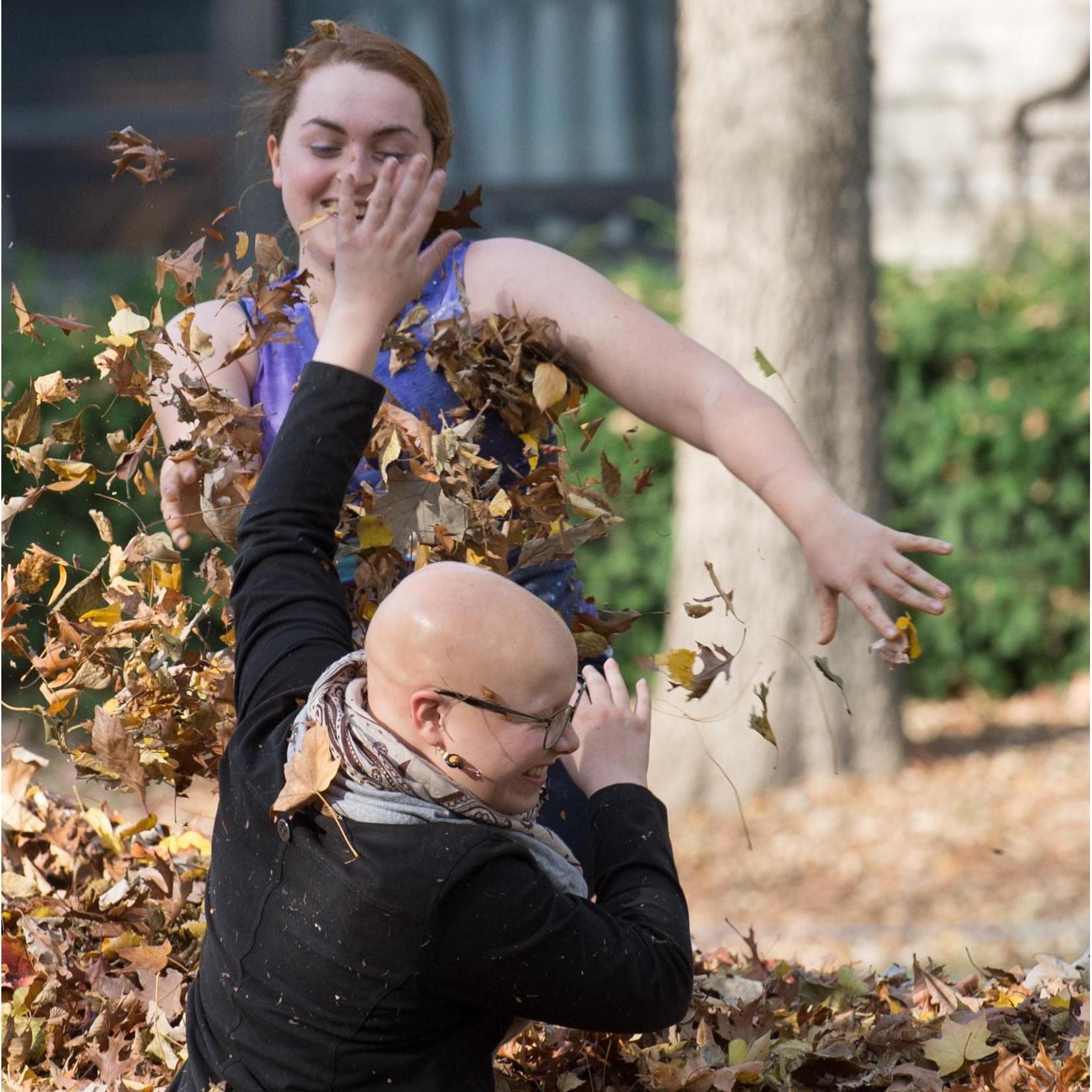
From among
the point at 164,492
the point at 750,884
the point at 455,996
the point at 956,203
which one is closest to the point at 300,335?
the point at 164,492

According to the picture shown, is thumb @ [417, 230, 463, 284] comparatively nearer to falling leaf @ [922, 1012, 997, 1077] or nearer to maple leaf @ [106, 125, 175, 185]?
maple leaf @ [106, 125, 175, 185]

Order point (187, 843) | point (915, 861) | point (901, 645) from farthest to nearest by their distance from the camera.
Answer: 1. point (915, 861)
2. point (187, 843)
3. point (901, 645)

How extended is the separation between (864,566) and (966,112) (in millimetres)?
10783

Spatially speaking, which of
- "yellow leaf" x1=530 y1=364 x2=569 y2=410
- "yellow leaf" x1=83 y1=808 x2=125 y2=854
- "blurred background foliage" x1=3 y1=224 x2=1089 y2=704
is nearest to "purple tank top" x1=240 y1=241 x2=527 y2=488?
"yellow leaf" x1=530 y1=364 x2=569 y2=410

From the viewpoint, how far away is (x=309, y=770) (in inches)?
73.4

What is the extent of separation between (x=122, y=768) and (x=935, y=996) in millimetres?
1641

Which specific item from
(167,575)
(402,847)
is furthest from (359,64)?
(402,847)

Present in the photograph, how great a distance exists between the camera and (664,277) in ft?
27.1

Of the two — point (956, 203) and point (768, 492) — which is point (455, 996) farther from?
point (956, 203)

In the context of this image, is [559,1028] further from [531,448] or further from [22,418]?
[22,418]

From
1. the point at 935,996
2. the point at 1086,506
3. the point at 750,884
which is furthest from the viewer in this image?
the point at 1086,506

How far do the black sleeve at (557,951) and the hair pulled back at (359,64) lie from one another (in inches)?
56.1

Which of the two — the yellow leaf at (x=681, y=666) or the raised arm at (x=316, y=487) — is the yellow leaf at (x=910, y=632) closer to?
the yellow leaf at (x=681, y=666)

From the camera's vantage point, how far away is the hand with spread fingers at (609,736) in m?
2.15
